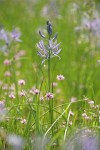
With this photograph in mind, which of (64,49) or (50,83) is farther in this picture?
(64,49)

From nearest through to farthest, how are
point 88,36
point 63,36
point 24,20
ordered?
point 88,36 < point 63,36 < point 24,20

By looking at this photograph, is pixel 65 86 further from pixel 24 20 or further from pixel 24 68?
pixel 24 20

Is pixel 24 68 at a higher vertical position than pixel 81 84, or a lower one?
higher

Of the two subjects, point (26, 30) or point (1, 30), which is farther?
point (26, 30)

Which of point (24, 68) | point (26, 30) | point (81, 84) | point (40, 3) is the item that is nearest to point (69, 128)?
point (81, 84)

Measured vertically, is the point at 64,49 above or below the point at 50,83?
above

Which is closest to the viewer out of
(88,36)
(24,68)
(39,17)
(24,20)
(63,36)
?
Result: (88,36)

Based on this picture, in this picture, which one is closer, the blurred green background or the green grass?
the green grass

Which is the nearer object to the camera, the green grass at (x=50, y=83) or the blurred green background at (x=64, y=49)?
the green grass at (x=50, y=83)
